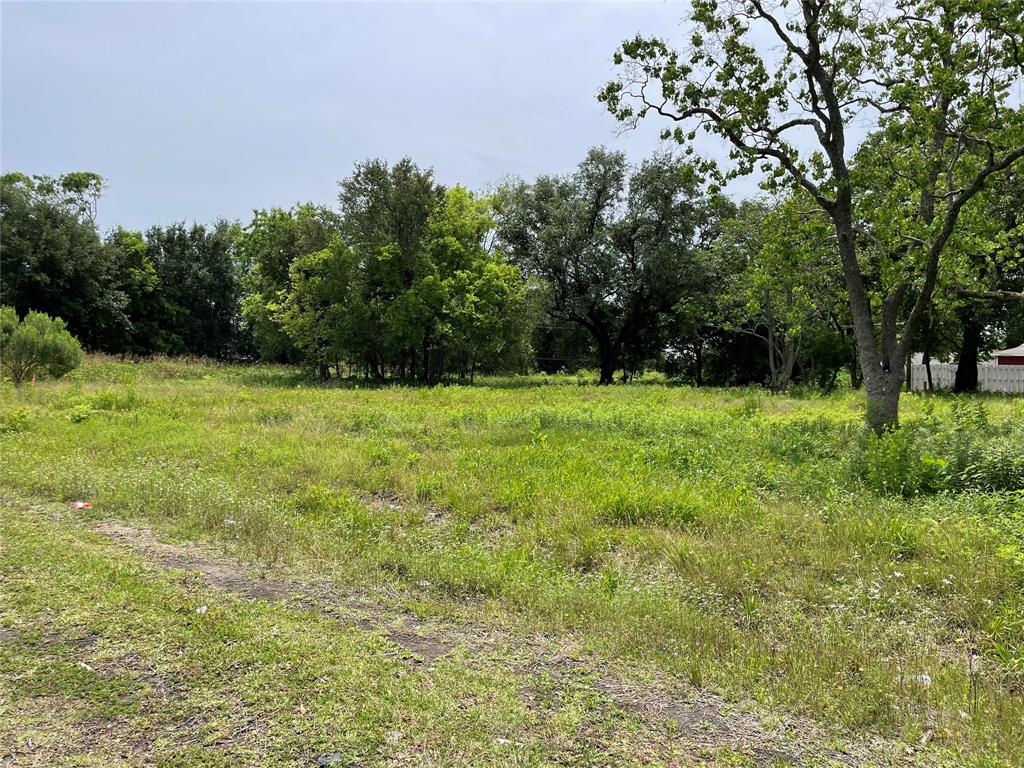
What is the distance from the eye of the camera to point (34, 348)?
659 inches

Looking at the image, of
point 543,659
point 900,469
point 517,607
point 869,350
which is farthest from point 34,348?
point 869,350

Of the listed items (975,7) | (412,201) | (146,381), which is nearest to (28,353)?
(146,381)

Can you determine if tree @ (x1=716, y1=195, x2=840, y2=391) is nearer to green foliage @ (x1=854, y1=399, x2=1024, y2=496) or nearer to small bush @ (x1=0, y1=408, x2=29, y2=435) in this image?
green foliage @ (x1=854, y1=399, x2=1024, y2=496)

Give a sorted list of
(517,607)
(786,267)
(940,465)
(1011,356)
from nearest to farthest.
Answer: (517,607), (940,465), (786,267), (1011,356)

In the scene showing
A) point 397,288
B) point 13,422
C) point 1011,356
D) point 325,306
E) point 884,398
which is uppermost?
point 397,288

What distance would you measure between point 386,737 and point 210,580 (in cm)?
249

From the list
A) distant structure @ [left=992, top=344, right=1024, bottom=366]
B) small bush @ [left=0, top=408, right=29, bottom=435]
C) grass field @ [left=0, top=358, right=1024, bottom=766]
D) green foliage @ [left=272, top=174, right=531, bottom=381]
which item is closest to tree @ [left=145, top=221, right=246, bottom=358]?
green foliage @ [left=272, top=174, right=531, bottom=381]

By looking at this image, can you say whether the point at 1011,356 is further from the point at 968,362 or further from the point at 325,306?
the point at 325,306

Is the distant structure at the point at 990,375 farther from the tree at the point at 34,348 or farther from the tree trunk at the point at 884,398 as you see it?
the tree at the point at 34,348

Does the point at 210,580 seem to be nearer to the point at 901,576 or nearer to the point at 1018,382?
the point at 901,576

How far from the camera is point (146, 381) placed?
22.5m

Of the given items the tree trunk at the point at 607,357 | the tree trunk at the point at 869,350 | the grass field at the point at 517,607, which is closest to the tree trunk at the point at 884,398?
the tree trunk at the point at 869,350

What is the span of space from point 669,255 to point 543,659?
95.0 ft

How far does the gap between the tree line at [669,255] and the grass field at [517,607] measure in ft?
15.0
